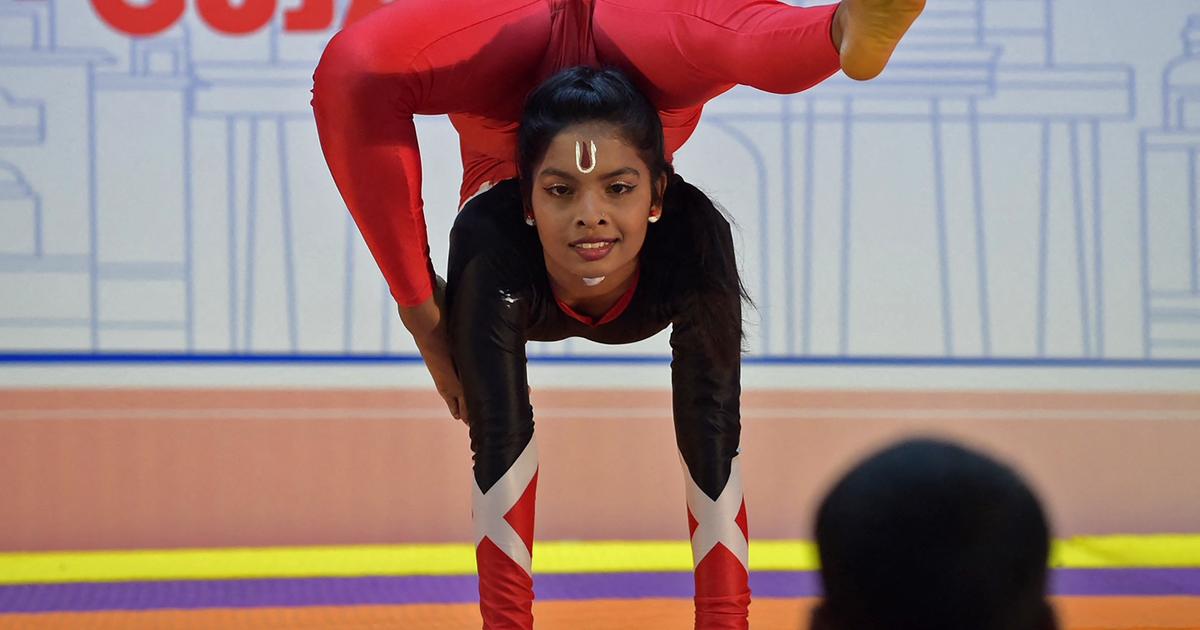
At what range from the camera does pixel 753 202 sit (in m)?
3.34

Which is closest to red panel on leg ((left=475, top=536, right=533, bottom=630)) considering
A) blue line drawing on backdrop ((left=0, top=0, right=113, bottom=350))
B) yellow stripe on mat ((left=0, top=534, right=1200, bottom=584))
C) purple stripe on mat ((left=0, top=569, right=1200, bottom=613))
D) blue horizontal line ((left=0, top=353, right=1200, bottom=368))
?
purple stripe on mat ((left=0, top=569, right=1200, bottom=613))

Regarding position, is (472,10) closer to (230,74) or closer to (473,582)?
(473,582)

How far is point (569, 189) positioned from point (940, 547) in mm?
1054

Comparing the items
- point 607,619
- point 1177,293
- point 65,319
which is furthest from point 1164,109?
point 65,319

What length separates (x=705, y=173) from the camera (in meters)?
3.32

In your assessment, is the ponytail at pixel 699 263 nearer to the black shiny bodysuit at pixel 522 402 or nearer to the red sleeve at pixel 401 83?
the black shiny bodysuit at pixel 522 402

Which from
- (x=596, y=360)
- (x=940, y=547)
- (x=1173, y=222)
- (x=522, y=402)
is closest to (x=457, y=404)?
(x=522, y=402)

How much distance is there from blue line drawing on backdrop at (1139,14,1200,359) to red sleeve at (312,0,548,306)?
2.40 m

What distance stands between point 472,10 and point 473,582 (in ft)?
5.10

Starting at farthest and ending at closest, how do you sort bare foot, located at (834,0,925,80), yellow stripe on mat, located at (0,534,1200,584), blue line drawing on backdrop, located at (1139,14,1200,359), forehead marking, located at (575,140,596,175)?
blue line drawing on backdrop, located at (1139,14,1200,359)
yellow stripe on mat, located at (0,534,1200,584)
forehead marking, located at (575,140,596,175)
bare foot, located at (834,0,925,80)

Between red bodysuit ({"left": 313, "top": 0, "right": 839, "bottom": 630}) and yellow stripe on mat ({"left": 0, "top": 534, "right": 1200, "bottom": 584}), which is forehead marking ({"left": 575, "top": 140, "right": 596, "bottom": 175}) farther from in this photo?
yellow stripe on mat ({"left": 0, "top": 534, "right": 1200, "bottom": 584})

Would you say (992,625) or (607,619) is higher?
(992,625)

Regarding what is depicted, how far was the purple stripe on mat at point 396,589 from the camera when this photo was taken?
8.64 feet

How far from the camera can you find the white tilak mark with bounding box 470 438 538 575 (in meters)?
1.65
